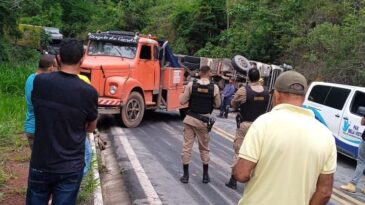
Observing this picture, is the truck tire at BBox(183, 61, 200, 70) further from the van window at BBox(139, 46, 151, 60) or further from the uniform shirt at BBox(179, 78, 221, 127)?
the uniform shirt at BBox(179, 78, 221, 127)

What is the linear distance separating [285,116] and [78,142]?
1.61m

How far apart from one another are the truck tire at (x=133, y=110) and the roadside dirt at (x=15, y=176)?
13.2 feet

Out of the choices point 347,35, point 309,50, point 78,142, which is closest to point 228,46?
point 309,50

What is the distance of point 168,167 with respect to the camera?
8.32 m

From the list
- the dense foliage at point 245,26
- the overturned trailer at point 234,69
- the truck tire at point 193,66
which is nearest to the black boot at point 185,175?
the dense foliage at point 245,26

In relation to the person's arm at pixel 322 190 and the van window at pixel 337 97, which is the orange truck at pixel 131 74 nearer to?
the van window at pixel 337 97

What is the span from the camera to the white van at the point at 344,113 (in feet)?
34.0

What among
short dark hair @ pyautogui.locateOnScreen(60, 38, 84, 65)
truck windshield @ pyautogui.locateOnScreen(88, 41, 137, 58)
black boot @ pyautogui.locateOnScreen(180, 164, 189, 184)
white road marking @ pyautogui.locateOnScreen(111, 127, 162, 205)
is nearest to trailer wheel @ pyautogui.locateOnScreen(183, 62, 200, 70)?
truck windshield @ pyautogui.locateOnScreen(88, 41, 137, 58)

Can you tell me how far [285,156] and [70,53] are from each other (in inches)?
68.9

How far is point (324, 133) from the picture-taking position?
2.92 metres

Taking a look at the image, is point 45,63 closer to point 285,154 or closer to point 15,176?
point 15,176

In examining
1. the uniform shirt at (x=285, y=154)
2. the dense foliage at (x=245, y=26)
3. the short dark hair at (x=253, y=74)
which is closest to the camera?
the uniform shirt at (x=285, y=154)

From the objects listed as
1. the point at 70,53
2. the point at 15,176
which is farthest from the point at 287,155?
the point at 15,176

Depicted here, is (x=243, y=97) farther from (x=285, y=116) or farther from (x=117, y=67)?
(x=117, y=67)
